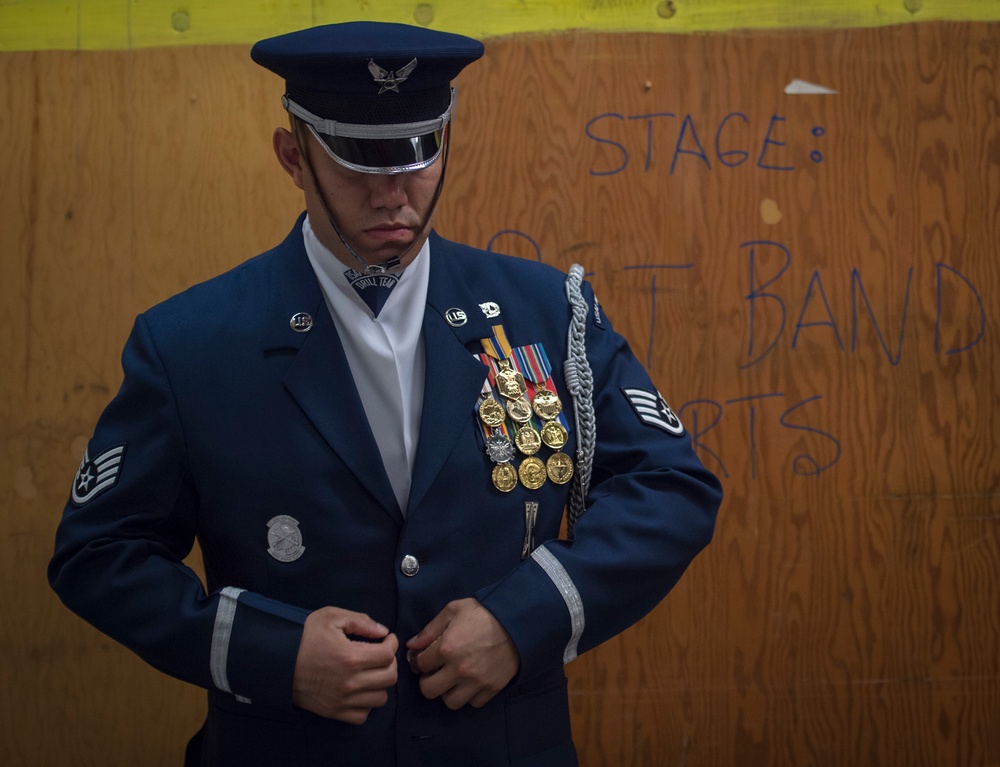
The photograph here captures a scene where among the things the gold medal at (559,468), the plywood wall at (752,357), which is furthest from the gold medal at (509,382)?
the plywood wall at (752,357)

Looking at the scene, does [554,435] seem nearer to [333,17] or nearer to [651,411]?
[651,411]

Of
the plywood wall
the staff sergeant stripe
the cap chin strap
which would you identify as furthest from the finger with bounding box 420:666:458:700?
the plywood wall

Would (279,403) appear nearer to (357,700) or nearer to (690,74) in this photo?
(357,700)

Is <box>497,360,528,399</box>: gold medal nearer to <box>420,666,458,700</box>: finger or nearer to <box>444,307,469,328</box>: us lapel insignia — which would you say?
<box>444,307,469,328</box>: us lapel insignia

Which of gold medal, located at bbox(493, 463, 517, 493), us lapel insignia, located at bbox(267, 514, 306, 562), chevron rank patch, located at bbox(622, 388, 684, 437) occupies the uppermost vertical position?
chevron rank patch, located at bbox(622, 388, 684, 437)

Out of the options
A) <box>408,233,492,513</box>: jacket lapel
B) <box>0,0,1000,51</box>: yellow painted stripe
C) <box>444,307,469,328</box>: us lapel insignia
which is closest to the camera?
<box>408,233,492,513</box>: jacket lapel

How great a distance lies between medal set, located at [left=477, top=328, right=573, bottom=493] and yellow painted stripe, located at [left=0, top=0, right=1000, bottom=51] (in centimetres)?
124

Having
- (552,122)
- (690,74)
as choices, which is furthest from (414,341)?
(690,74)

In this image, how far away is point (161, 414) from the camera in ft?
4.55

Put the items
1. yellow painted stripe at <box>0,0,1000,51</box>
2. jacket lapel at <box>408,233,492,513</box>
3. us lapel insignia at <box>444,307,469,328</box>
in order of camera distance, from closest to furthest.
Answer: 1. jacket lapel at <box>408,233,492,513</box>
2. us lapel insignia at <box>444,307,469,328</box>
3. yellow painted stripe at <box>0,0,1000,51</box>

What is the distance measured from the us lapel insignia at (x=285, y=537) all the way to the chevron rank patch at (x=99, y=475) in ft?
0.68

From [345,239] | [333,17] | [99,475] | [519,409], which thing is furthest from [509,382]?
[333,17]

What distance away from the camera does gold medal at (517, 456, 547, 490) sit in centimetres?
146

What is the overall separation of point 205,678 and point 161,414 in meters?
0.34
